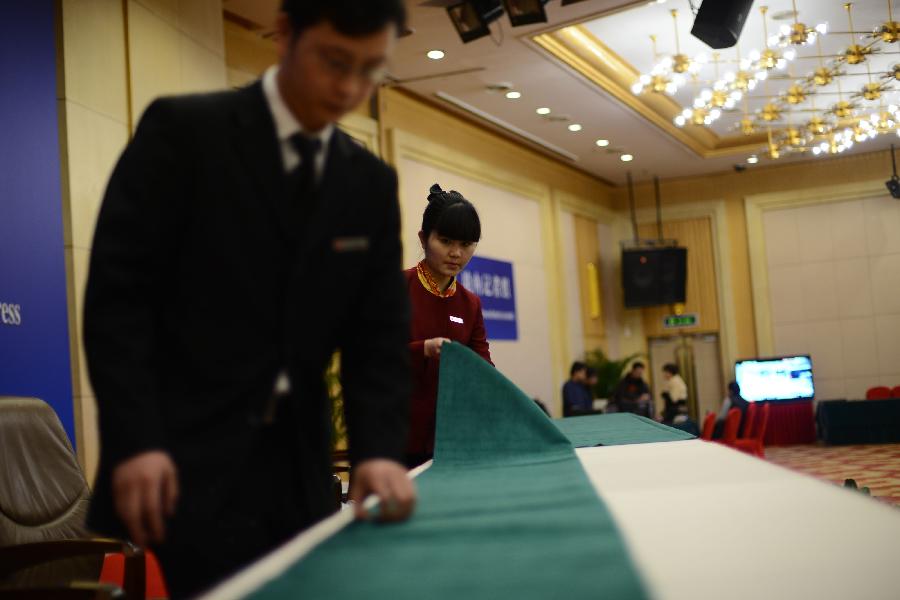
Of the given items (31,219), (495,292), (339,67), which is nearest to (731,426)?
(495,292)

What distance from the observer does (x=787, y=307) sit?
13.9 m

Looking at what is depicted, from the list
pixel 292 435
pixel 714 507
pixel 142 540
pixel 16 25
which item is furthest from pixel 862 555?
pixel 16 25

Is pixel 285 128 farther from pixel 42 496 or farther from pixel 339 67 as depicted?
pixel 42 496

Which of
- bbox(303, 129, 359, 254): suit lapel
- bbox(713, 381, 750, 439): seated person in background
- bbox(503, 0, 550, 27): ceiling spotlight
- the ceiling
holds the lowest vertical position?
A: bbox(713, 381, 750, 439): seated person in background

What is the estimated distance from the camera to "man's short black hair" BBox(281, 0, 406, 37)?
1.04 meters

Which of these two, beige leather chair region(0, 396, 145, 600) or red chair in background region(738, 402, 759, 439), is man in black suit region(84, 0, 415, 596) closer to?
beige leather chair region(0, 396, 145, 600)

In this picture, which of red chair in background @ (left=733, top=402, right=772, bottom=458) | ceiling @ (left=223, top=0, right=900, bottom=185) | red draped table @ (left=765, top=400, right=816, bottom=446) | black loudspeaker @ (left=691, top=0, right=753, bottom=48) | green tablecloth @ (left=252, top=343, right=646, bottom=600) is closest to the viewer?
green tablecloth @ (left=252, top=343, right=646, bottom=600)

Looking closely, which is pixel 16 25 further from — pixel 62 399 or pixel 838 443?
pixel 838 443

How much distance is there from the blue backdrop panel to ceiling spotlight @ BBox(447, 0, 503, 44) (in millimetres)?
3035

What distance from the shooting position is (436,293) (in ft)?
8.55

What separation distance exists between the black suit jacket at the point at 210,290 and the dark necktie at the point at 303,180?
1 centimetres

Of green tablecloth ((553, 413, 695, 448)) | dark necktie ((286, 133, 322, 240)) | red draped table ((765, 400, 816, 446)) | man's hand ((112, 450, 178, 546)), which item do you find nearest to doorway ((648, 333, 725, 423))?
red draped table ((765, 400, 816, 446))

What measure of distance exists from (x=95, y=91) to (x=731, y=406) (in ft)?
27.3

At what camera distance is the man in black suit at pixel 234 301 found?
3.37 feet
